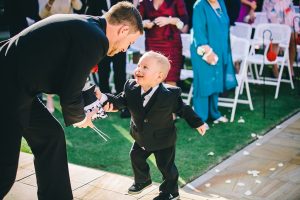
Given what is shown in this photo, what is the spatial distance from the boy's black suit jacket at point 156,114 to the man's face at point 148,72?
97 millimetres

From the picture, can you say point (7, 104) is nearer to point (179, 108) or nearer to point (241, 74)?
point (179, 108)

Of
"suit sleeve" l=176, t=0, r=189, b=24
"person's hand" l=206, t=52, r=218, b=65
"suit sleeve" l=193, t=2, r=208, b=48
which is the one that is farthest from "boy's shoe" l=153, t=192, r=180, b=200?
"suit sleeve" l=176, t=0, r=189, b=24

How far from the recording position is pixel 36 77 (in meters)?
2.62

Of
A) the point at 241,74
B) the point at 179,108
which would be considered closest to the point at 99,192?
the point at 179,108

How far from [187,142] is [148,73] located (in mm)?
1923

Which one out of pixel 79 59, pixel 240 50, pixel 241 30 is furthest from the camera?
pixel 241 30

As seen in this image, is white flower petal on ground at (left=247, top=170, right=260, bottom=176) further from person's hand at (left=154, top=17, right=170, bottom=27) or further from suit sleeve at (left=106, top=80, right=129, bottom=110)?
person's hand at (left=154, top=17, right=170, bottom=27)

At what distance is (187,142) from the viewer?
512 cm

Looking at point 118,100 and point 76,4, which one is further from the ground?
point 76,4

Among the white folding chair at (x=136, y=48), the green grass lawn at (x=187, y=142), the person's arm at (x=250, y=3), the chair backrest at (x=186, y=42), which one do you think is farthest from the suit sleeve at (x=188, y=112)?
the person's arm at (x=250, y=3)

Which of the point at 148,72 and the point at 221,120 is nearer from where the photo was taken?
the point at 148,72

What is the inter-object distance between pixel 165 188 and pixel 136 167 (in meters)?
0.31

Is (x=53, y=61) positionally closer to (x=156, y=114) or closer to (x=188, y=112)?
(x=156, y=114)

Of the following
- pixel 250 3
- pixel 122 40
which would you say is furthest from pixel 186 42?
pixel 122 40
